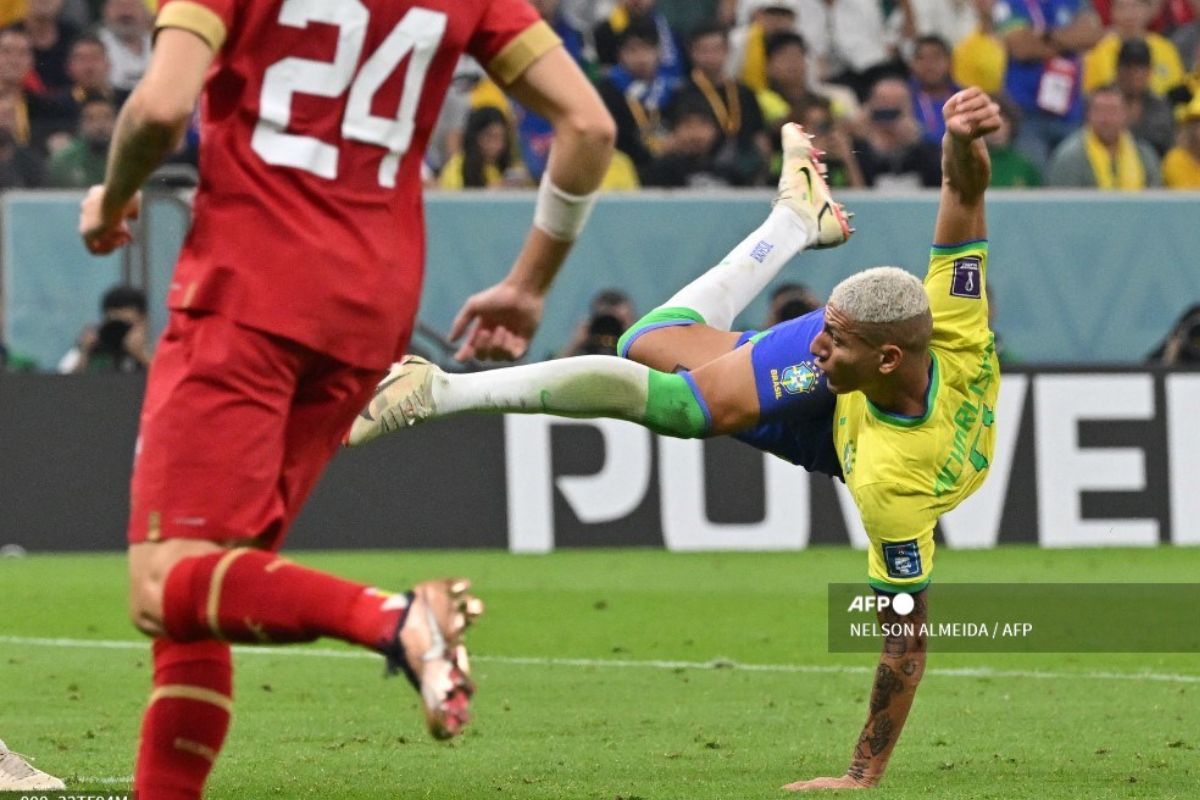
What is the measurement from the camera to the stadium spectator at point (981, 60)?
1722cm

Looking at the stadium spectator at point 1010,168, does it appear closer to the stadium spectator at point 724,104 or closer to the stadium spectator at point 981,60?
the stadium spectator at point 981,60

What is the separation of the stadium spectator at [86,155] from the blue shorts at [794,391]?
27.5ft

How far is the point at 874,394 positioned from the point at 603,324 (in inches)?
273

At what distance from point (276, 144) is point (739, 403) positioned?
261cm

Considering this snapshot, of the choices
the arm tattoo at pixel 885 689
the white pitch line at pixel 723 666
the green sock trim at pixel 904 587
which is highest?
the green sock trim at pixel 904 587

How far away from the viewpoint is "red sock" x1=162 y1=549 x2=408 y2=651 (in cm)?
406

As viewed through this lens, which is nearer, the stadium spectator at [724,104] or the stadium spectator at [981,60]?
the stadium spectator at [724,104]

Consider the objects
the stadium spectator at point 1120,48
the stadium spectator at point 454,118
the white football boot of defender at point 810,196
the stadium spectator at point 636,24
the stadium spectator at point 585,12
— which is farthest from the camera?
the stadium spectator at point 1120,48

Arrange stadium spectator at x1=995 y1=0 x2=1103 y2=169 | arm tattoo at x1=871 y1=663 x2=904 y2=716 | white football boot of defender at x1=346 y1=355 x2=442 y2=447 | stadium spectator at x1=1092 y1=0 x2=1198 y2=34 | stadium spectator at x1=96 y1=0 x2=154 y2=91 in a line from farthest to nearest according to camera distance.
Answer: stadium spectator at x1=1092 y1=0 x2=1198 y2=34
stadium spectator at x1=995 y1=0 x2=1103 y2=169
stadium spectator at x1=96 y1=0 x2=154 y2=91
white football boot of defender at x1=346 y1=355 x2=442 y2=447
arm tattoo at x1=871 y1=663 x2=904 y2=716

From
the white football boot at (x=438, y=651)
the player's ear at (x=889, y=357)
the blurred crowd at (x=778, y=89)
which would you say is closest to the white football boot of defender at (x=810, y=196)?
the player's ear at (x=889, y=357)

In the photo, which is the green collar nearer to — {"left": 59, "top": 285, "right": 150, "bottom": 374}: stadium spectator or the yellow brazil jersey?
the yellow brazil jersey

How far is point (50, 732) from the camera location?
736 centimetres

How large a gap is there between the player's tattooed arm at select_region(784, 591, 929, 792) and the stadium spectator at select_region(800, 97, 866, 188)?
8346 mm

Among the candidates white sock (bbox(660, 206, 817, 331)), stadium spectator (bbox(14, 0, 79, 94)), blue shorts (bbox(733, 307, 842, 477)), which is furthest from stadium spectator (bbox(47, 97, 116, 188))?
blue shorts (bbox(733, 307, 842, 477))
